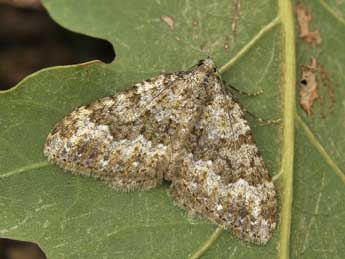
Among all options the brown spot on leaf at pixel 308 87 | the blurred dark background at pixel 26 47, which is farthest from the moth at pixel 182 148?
the blurred dark background at pixel 26 47

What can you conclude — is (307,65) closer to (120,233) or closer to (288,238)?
(288,238)

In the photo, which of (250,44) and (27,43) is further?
(27,43)

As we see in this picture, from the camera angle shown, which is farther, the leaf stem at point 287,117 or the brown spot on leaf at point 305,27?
the brown spot on leaf at point 305,27

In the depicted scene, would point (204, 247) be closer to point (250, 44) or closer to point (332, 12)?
point (250, 44)

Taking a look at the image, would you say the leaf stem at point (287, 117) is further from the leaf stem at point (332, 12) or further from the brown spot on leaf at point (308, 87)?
the leaf stem at point (332, 12)

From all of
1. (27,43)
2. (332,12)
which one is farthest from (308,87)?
(27,43)

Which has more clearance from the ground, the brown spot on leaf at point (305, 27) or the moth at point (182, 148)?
the brown spot on leaf at point (305, 27)

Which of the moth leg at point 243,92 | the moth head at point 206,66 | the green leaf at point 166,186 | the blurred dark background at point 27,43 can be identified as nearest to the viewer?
the green leaf at point 166,186
